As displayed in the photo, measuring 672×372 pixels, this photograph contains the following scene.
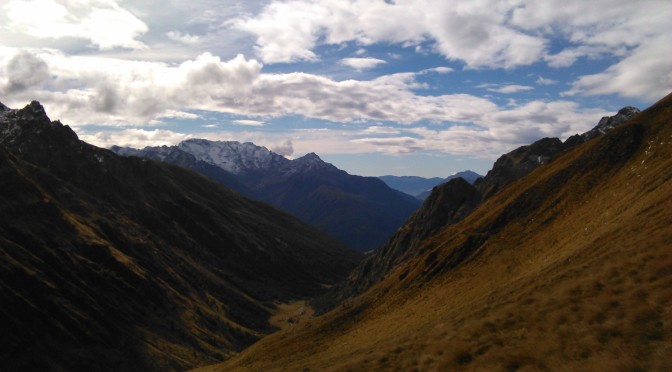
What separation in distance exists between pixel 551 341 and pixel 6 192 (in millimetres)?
182630

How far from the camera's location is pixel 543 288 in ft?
125

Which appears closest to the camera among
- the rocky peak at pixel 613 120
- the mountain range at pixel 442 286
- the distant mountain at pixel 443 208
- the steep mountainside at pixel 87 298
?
the mountain range at pixel 442 286

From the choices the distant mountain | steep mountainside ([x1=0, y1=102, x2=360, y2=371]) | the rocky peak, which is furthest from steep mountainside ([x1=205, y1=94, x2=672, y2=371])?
the rocky peak

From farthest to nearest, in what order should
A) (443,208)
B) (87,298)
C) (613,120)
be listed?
(613,120)
(443,208)
(87,298)

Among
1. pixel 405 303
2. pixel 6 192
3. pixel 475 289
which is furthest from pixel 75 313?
pixel 475 289

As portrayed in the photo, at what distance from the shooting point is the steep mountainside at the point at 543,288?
26453 millimetres

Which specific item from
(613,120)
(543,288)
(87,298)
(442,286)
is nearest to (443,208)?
(442,286)

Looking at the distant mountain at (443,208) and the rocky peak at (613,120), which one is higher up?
the rocky peak at (613,120)

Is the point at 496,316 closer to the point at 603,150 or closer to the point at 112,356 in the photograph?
the point at 603,150

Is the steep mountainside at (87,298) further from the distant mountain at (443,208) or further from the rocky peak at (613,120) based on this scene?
the rocky peak at (613,120)

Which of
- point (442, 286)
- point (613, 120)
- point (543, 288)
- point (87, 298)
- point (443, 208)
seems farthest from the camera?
point (613, 120)

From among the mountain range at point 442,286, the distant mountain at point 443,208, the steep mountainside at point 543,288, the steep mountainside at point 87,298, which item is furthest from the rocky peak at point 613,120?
the steep mountainside at point 87,298

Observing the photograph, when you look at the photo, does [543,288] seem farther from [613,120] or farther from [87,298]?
[613,120]

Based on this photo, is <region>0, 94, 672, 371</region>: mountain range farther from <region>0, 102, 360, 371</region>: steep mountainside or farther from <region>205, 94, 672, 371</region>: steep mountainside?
<region>0, 102, 360, 371</region>: steep mountainside
